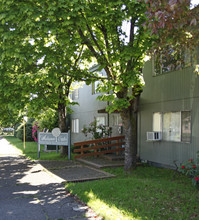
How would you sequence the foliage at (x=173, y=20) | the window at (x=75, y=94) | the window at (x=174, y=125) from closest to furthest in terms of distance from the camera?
the foliage at (x=173, y=20), the window at (x=174, y=125), the window at (x=75, y=94)

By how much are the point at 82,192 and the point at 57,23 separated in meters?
5.39

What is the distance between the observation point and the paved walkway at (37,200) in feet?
18.2

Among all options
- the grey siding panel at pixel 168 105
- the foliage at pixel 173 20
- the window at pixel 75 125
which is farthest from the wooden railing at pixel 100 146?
the foliage at pixel 173 20

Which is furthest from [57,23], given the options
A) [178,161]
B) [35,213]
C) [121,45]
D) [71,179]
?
[178,161]

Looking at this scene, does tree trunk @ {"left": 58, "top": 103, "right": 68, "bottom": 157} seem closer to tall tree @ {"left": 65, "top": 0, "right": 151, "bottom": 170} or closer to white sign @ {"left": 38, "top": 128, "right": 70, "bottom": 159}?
white sign @ {"left": 38, "top": 128, "right": 70, "bottom": 159}

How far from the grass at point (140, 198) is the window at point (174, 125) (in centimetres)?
192

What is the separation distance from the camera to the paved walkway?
555 cm

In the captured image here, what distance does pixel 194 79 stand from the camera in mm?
9664

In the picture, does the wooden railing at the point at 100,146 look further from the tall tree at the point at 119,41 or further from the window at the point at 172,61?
the window at the point at 172,61

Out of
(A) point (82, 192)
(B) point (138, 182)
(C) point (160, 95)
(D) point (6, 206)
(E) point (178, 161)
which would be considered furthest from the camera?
(C) point (160, 95)

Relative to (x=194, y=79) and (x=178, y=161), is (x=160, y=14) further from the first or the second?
(x=178, y=161)

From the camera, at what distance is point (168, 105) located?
36.1ft

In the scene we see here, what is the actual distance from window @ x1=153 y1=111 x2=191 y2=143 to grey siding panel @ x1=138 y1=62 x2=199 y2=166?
197mm

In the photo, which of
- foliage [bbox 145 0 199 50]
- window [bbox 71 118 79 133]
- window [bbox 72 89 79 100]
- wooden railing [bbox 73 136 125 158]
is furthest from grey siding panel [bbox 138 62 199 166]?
window [bbox 72 89 79 100]
